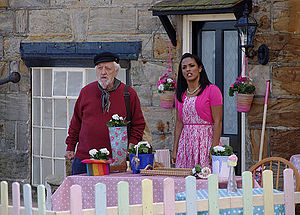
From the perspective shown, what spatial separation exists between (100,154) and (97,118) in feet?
1.92

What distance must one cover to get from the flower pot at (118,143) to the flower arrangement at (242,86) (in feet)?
7.20

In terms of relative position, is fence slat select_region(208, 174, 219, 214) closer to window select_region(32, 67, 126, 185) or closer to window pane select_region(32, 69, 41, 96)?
window select_region(32, 67, 126, 185)

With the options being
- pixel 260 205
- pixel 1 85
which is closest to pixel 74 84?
pixel 1 85

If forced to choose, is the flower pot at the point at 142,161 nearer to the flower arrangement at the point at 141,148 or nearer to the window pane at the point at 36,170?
the flower arrangement at the point at 141,148

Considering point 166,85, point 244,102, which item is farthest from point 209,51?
point 244,102

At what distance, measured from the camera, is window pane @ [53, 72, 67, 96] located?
8.72 m

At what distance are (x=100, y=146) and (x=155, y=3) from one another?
2.75 meters

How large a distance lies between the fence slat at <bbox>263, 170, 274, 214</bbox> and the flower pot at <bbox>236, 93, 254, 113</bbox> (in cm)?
302

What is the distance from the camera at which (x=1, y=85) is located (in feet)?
29.6

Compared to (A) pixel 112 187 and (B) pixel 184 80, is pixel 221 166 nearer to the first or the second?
(A) pixel 112 187

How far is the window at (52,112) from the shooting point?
866 centimetres

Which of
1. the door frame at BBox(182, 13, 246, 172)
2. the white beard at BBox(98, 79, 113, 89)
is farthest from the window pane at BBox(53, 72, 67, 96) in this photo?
the white beard at BBox(98, 79, 113, 89)

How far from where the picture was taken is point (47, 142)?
8.93m

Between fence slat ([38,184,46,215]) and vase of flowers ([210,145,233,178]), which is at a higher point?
vase of flowers ([210,145,233,178])
